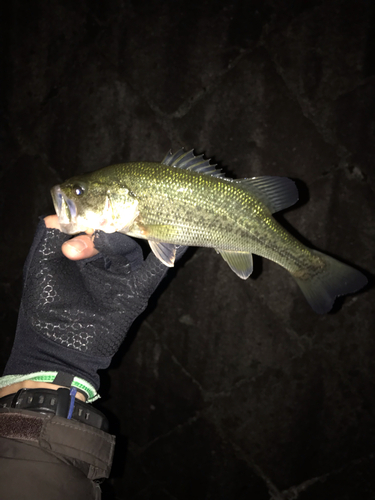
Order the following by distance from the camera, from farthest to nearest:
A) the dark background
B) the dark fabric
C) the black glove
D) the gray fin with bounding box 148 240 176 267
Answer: the dark background → the black glove → the gray fin with bounding box 148 240 176 267 → the dark fabric

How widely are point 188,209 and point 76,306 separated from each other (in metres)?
1.00

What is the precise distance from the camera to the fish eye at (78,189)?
1799 mm

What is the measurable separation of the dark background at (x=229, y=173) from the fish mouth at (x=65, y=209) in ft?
4.85

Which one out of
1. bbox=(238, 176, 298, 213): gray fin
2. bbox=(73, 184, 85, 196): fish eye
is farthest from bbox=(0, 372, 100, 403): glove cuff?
bbox=(238, 176, 298, 213): gray fin

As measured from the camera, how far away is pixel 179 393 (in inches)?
128

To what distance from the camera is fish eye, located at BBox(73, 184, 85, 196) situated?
1.80m

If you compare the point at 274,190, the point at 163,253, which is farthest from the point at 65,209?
the point at 274,190

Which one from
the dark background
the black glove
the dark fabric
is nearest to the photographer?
the dark fabric

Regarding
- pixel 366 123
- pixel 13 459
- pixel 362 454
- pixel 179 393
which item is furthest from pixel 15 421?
pixel 366 123

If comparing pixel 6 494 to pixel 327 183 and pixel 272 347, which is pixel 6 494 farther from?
pixel 327 183

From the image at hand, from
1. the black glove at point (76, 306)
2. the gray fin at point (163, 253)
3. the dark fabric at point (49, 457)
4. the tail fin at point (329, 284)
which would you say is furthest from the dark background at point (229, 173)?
the dark fabric at point (49, 457)

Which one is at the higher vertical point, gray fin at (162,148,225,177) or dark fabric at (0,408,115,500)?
gray fin at (162,148,225,177)

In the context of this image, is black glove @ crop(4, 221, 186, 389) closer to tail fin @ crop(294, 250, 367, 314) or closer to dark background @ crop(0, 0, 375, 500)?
tail fin @ crop(294, 250, 367, 314)

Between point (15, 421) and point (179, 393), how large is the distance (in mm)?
1998
